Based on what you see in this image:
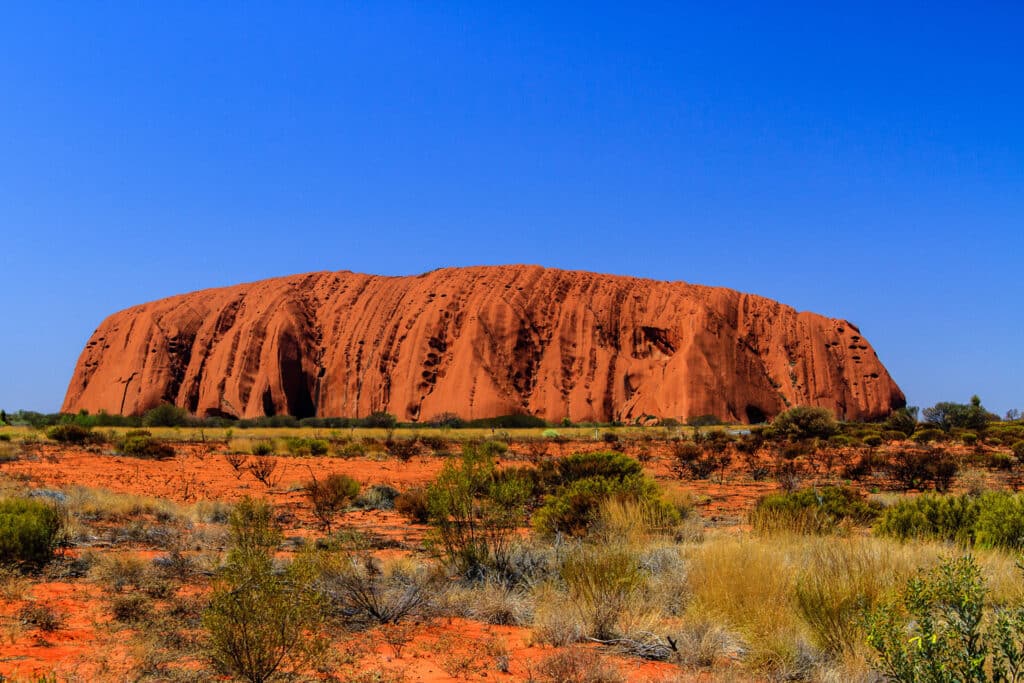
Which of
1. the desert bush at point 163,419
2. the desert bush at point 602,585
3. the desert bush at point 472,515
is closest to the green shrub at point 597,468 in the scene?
the desert bush at point 472,515

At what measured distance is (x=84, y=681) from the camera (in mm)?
4836

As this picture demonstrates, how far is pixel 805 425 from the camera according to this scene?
1734 inches

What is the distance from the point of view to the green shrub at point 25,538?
8602mm

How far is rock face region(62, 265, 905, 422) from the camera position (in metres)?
66.2

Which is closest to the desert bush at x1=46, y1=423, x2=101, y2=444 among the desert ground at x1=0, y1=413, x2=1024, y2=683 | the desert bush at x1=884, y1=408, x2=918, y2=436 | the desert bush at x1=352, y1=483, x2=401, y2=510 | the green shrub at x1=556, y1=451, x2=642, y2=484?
the desert ground at x1=0, y1=413, x2=1024, y2=683

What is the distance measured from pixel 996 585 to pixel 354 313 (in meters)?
72.8

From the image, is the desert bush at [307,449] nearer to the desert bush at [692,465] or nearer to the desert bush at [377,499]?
the desert bush at [377,499]

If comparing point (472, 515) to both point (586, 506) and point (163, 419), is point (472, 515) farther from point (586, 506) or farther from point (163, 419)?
point (163, 419)

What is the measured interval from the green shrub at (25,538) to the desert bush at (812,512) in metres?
9.10

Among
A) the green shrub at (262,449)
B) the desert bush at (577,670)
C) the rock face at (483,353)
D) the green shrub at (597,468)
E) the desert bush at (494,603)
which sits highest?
the rock face at (483,353)

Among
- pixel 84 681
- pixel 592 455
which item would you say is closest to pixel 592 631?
pixel 84 681

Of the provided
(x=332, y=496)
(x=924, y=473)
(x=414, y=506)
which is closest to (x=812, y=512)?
(x=414, y=506)

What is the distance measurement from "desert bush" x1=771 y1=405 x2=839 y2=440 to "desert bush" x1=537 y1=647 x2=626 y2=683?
123 ft

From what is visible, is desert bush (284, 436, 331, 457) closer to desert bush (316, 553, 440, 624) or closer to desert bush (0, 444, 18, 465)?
desert bush (0, 444, 18, 465)
